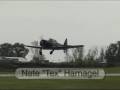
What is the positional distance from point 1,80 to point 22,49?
27 centimetres

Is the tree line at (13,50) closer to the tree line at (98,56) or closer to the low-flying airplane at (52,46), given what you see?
the low-flying airplane at (52,46)

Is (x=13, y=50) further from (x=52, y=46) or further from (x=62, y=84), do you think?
(x=62, y=84)

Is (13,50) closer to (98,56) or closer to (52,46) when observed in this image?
(52,46)

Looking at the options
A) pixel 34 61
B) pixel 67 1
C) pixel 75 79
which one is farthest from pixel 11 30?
pixel 75 79

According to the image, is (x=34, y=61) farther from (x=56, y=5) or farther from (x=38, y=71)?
(x=56, y=5)

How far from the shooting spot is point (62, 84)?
1.22 meters

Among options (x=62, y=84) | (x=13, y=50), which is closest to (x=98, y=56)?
(x=62, y=84)

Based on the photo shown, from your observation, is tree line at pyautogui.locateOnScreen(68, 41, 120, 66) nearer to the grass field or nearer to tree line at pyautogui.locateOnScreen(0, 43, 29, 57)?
the grass field

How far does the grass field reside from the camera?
1.21 m

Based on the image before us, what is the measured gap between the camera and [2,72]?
4.03 feet

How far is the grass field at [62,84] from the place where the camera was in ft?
3.97

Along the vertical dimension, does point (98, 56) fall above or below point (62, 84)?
above

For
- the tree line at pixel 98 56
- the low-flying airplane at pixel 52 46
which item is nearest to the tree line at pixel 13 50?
the low-flying airplane at pixel 52 46

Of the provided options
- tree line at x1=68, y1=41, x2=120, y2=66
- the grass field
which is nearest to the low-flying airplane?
tree line at x1=68, y1=41, x2=120, y2=66
